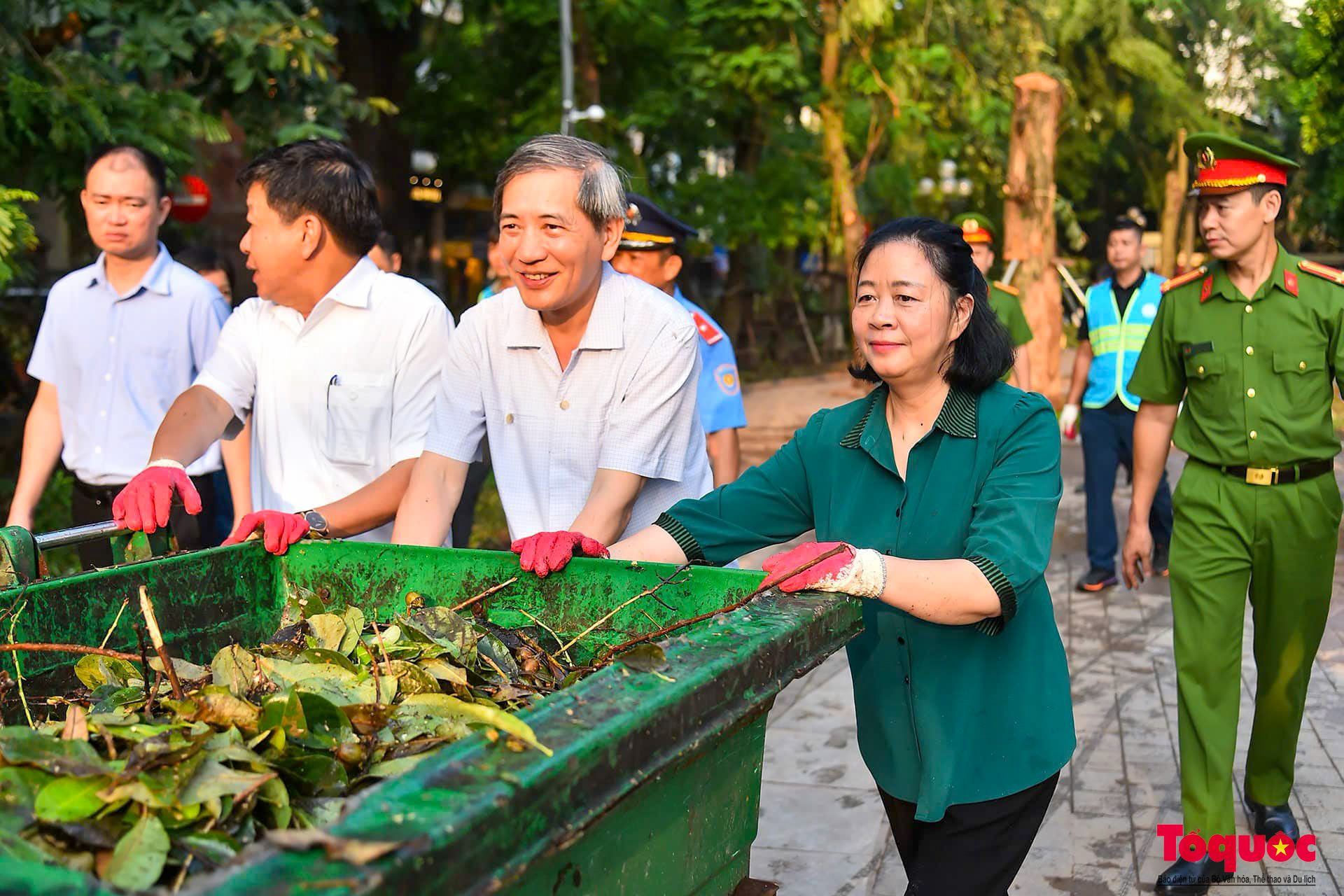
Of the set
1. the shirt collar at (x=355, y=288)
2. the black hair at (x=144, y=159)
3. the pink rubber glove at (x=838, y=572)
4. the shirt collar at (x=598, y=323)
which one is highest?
the black hair at (x=144, y=159)

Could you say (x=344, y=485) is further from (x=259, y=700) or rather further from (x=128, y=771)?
(x=128, y=771)

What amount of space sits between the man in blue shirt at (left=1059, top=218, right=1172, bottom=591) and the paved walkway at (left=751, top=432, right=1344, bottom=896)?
3.39 feet

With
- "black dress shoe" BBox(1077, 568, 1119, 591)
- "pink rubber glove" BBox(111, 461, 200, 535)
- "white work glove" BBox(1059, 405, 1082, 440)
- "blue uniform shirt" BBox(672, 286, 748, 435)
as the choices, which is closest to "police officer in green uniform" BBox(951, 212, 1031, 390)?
"white work glove" BBox(1059, 405, 1082, 440)

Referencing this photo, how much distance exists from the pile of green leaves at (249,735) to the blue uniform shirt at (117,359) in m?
2.67

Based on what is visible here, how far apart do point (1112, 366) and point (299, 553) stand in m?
5.85

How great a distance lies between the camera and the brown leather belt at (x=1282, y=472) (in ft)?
13.4

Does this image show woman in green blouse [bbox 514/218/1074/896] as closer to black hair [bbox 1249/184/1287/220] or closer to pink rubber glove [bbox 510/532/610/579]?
pink rubber glove [bbox 510/532/610/579]

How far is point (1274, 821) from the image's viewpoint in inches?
163

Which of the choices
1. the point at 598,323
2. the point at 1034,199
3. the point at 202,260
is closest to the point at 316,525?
the point at 598,323

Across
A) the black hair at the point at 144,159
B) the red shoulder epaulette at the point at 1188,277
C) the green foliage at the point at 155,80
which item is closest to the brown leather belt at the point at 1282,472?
the red shoulder epaulette at the point at 1188,277

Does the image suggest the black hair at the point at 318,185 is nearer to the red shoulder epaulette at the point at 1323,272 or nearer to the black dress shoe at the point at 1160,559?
the red shoulder epaulette at the point at 1323,272

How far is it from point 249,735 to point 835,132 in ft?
49.8

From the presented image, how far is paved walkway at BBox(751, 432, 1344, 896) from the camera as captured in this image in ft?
13.2

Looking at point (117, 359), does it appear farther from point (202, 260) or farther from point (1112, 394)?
point (1112, 394)
